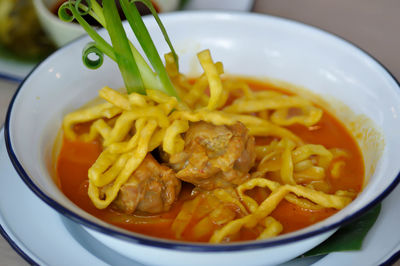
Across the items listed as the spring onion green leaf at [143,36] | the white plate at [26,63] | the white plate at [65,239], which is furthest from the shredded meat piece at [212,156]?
the white plate at [26,63]

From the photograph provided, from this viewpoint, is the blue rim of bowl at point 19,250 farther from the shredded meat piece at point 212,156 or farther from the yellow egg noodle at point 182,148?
the shredded meat piece at point 212,156

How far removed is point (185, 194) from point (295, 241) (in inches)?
29.9

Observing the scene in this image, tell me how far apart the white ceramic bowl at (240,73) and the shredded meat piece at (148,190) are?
0.79 feet

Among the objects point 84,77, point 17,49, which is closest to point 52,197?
point 84,77

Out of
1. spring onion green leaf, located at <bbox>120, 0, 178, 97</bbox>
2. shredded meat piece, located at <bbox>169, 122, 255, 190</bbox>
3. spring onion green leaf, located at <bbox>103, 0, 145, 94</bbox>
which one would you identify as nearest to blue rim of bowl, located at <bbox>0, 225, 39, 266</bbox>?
shredded meat piece, located at <bbox>169, 122, 255, 190</bbox>

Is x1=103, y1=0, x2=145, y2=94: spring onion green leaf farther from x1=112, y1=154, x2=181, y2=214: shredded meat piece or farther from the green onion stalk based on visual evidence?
x1=112, y1=154, x2=181, y2=214: shredded meat piece

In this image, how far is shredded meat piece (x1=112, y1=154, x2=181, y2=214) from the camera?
2193 millimetres

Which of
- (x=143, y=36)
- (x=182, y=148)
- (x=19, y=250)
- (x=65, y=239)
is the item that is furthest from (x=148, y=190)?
(x=143, y=36)

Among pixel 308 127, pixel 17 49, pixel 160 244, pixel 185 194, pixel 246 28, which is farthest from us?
pixel 17 49

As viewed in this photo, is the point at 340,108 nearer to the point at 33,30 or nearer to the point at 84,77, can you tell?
the point at 84,77

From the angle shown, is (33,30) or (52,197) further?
(33,30)

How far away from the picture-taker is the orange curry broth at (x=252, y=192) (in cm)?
222

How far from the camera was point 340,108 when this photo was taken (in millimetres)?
2836

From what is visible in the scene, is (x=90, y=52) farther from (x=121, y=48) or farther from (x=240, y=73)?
(x=240, y=73)
